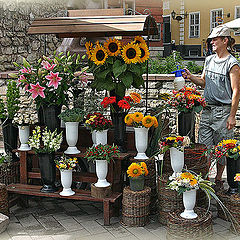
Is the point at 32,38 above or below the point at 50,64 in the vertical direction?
above

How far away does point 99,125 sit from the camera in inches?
162

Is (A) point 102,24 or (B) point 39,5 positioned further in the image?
(B) point 39,5

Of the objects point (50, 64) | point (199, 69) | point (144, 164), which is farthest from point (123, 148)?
point (199, 69)

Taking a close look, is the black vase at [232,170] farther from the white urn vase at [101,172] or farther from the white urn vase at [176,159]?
the white urn vase at [101,172]

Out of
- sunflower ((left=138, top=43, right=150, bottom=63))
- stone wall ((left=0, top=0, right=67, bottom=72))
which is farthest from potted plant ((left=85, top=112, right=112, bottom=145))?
stone wall ((left=0, top=0, right=67, bottom=72))

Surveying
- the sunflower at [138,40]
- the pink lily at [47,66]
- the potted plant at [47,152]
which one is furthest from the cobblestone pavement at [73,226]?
the sunflower at [138,40]

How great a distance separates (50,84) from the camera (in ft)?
13.3

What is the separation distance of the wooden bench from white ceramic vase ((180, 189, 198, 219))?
708mm

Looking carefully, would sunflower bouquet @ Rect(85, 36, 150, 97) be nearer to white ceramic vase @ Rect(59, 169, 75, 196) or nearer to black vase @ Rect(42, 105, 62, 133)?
black vase @ Rect(42, 105, 62, 133)

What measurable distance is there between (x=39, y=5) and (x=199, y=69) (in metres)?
4.58

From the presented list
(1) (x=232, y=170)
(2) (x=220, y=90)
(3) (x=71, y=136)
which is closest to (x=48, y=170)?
(3) (x=71, y=136)

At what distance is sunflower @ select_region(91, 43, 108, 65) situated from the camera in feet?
13.5

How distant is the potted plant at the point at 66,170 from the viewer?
405 cm

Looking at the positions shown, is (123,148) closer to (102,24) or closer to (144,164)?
(144,164)
